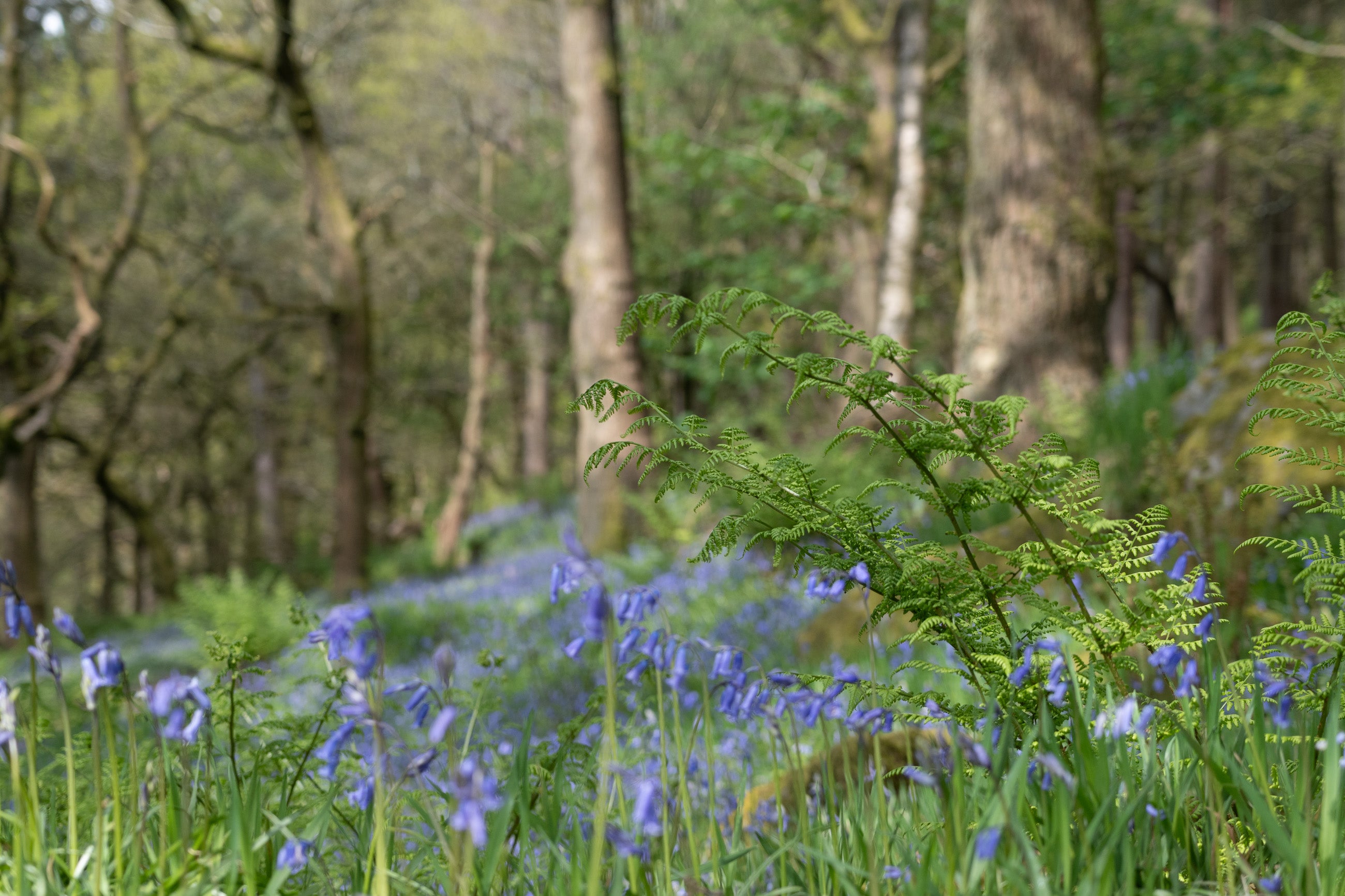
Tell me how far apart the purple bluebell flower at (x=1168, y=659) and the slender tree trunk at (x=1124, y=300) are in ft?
43.7

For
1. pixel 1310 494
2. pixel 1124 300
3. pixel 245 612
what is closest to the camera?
pixel 1310 494

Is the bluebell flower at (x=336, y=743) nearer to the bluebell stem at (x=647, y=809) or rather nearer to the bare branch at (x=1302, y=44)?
the bluebell stem at (x=647, y=809)

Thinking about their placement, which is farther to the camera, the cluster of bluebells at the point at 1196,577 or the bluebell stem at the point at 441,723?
the cluster of bluebells at the point at 1196,577

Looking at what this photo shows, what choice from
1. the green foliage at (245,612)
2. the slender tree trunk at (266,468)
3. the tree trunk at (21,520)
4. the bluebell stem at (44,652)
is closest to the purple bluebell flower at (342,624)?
the bluebell stem at (44,652)

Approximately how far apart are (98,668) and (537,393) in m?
17.6

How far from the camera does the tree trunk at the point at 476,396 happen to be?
12.8 meters

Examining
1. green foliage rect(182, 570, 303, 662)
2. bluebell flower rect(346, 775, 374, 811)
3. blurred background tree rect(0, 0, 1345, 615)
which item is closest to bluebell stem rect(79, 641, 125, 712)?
bluebell flower rect(346, 775, 374, 811)

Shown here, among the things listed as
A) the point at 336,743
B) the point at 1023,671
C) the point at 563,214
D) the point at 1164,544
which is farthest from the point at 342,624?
the point at 563,214

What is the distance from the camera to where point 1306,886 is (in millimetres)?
1203

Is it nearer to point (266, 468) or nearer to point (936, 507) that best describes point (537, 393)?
point (266, 468)

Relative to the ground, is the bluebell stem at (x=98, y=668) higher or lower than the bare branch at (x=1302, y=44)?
lower

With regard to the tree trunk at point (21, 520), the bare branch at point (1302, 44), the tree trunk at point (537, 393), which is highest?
the bare branch at point (1302, 44)

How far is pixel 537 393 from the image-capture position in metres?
18.9

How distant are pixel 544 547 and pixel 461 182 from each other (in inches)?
334
